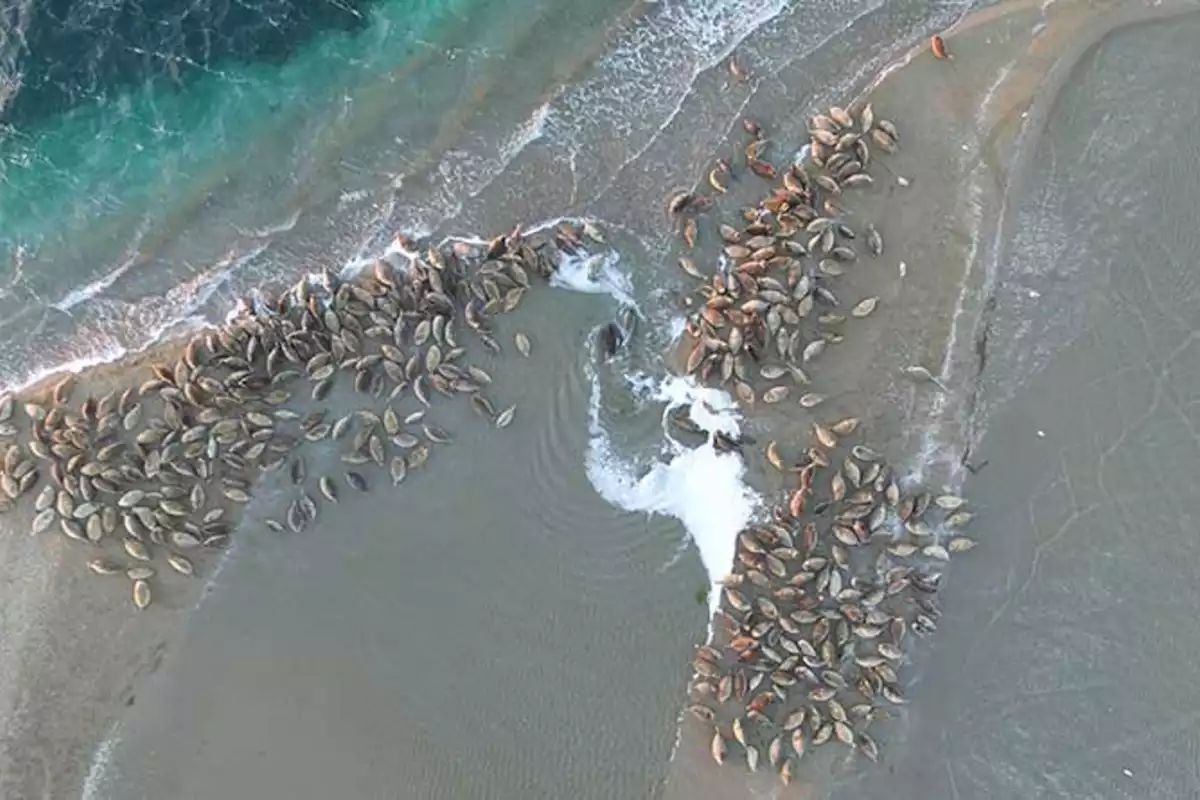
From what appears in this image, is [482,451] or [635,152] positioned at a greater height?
[635,152]

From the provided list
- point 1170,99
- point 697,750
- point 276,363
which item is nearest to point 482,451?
point 276,363

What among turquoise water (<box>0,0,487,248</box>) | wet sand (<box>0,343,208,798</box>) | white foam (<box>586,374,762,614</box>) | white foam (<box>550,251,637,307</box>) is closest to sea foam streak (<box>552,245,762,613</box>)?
white foam (<box>586,374,762,614</box>)

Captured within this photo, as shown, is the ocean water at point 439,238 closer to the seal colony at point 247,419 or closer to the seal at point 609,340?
the seal at point 609,340

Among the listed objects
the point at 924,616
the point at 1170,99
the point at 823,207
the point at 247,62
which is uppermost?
the point at 247,62

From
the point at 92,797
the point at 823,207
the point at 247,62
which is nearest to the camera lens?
the point at 92,797

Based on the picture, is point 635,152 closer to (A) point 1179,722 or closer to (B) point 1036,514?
(B) point 1036,514

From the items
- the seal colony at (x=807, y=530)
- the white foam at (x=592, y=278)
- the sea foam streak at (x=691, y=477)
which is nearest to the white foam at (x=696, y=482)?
the sea foam streak at (x=691, y=477)

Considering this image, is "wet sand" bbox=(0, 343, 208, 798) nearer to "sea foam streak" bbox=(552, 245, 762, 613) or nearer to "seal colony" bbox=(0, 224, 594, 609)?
"seal colony" bbox=(0, 224, 594, 609)
